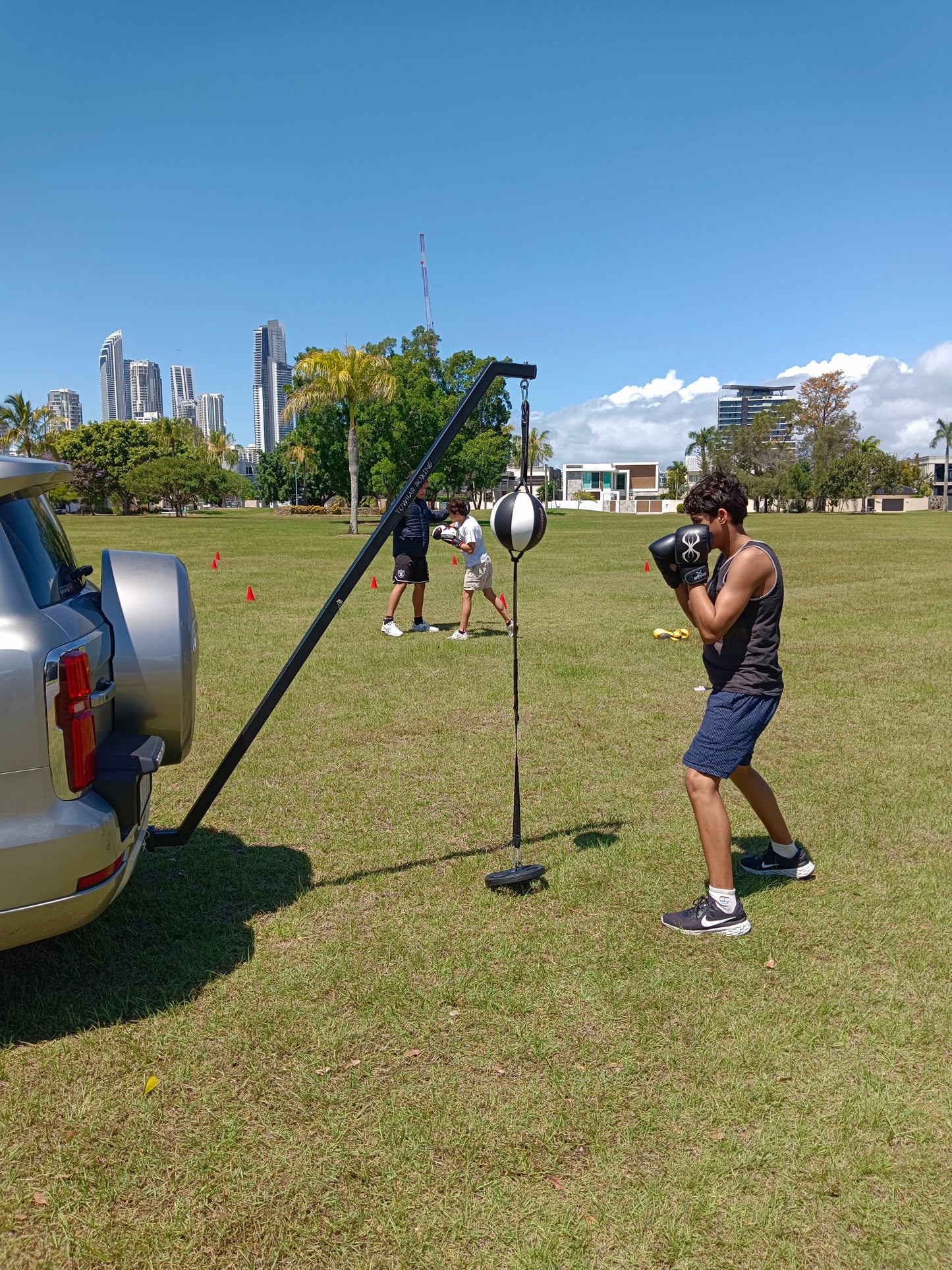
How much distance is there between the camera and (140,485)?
7331cm

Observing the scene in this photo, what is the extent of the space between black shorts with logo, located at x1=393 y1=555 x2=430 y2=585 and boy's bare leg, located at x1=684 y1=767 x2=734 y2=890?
8.18 metres

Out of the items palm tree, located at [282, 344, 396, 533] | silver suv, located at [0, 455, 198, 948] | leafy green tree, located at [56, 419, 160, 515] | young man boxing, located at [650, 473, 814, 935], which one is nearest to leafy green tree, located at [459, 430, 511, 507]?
palm tree, located at [282, 344, 396, 533]

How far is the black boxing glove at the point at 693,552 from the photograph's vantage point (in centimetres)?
381

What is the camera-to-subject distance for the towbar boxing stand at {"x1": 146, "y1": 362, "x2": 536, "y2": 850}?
4.26 metres

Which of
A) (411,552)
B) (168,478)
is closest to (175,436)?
(168,478)

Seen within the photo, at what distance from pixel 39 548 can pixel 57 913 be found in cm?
131

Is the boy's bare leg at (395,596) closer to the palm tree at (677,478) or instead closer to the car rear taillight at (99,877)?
the car rear taillight at (99,877)

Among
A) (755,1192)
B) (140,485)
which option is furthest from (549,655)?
(140,485)

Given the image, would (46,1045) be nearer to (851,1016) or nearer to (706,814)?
(706,814)

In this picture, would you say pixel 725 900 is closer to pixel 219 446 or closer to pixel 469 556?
pixel 469 556

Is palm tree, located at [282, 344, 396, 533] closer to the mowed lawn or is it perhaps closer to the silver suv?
the mowed lawn

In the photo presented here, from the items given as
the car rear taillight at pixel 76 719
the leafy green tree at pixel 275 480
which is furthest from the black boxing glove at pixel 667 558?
the leafy green tree at pixel 275 480

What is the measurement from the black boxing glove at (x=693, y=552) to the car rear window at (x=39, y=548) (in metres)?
2.45

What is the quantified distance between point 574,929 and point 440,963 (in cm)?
68
